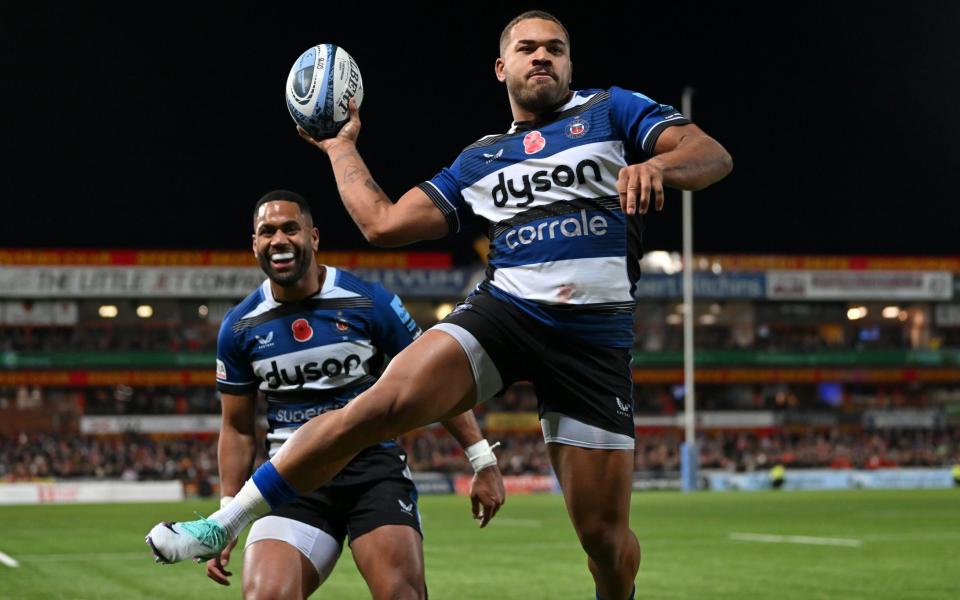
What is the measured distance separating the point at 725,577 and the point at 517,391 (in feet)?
168

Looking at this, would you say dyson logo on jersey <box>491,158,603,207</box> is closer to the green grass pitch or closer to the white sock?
the white sock

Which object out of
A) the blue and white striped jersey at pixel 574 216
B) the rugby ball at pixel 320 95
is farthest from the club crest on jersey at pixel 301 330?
the blue and white striped jersey at pixel 574 216

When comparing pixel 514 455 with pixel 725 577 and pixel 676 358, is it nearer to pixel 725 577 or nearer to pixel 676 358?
pixel 676 358

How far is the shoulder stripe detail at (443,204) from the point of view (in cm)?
580

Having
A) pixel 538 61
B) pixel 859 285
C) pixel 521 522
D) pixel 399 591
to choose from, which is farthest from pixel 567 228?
pixel 859 285

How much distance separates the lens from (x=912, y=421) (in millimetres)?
65938

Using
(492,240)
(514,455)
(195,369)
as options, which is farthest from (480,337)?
(195,369)

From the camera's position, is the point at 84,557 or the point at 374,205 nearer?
the point at 374,205

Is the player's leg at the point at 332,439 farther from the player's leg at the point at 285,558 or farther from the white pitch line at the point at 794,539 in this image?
the white pitch line at the point at 794,539

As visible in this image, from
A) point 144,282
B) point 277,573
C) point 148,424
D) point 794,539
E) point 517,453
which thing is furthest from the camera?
point 144,282

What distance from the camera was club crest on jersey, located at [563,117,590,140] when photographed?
561 centimetres

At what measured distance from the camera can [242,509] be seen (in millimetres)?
5016

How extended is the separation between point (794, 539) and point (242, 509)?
14.5 m

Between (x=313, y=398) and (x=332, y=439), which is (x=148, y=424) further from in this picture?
(x=332, y=439)
